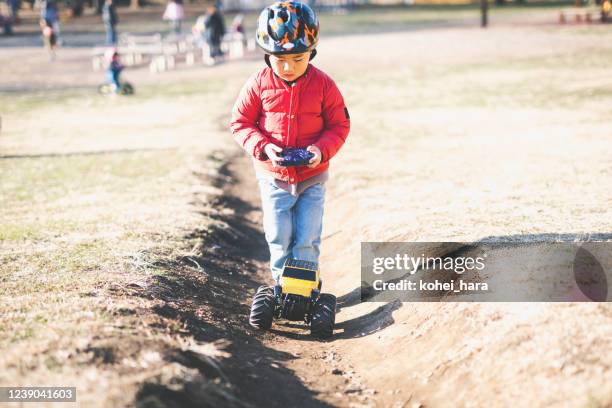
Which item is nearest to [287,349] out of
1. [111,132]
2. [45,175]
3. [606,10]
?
[45,175]

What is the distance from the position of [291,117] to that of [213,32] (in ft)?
78.1

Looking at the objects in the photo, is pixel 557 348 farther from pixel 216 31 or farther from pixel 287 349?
pixel 216 31

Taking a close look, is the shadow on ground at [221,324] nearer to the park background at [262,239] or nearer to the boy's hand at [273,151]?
the park background at [262,239]

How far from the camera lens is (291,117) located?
609 cm

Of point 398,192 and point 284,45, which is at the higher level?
point 284,45

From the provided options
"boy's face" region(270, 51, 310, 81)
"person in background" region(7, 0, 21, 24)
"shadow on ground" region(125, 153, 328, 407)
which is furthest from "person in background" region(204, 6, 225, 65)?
"person in background" region(7, 0, 21, 24)

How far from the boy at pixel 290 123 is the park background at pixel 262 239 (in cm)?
86

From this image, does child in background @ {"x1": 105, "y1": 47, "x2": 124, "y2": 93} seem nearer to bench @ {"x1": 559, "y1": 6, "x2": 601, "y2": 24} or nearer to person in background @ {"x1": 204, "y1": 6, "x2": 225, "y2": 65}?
person in background @ {"x1": 204, "y1": 6, "x2": 225, "y2": 65}

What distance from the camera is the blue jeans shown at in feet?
20.7

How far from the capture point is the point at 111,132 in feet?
51.8

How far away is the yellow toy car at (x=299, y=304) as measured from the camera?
239 inches

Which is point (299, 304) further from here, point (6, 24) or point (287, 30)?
point (6, 24)

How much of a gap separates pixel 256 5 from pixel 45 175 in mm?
53557

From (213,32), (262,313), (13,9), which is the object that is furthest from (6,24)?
(262,313)
